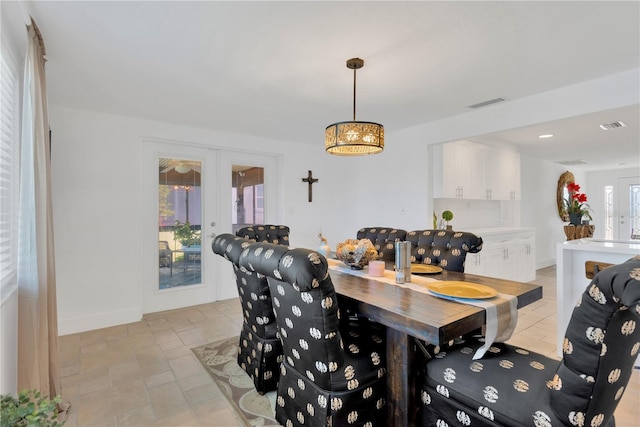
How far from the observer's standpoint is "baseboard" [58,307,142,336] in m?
3.19

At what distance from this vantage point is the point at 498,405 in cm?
121

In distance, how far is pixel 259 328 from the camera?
212 cm

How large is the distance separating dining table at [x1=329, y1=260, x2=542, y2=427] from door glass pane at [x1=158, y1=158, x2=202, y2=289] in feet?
9.35

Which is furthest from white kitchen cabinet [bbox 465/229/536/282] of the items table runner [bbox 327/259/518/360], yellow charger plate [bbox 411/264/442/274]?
table runner [bbox 327/259/518/360]

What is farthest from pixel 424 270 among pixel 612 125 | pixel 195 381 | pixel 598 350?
pixel 612 125

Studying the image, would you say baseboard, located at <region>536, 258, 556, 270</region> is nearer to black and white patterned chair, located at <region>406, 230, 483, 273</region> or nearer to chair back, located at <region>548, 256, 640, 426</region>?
black and white patterned chair, located at <region>406, 230, 483, 273</region>

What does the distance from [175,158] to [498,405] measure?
3.97 meters

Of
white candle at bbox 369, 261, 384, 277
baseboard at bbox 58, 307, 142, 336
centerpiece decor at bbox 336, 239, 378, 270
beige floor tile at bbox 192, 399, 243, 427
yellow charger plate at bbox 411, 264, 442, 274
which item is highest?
centerpiece decor at bbox 336, 239, 378, 270

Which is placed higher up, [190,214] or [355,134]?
[355,134]

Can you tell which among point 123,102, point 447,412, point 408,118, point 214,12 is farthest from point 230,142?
point 447,412

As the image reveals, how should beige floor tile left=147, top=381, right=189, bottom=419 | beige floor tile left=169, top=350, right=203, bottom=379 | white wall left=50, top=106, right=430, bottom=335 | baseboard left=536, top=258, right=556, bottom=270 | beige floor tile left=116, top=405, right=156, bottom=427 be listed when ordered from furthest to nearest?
1. baseboard left=536, top=258, right=556, bottom=270
2. white wall left=50, top=106, right=430, bottom=335
3. beige floor tile left=169, top=350, right=203, bottom=379
4. beige floor tile left=147, top=381, right=189, bottom=419
5. beige floor tile left=116, top=405, right=156, bottom=427

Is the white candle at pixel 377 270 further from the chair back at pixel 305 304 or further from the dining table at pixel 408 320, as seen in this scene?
the chair back at pixel 305 304

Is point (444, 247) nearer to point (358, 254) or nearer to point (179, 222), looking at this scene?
point (358, 254)

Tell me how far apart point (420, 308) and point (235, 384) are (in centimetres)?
154
